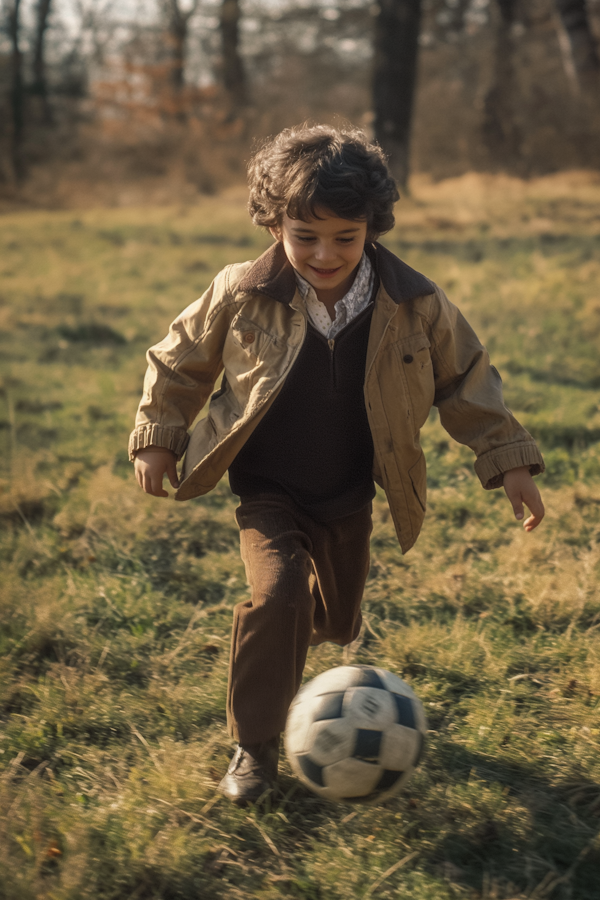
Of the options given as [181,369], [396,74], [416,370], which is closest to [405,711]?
[416,370]

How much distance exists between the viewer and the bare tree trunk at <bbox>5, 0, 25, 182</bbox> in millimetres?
20391

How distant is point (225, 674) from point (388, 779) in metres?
0.94

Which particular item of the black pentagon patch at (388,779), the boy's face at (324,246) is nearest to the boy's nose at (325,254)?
the boy's face at (324,246)

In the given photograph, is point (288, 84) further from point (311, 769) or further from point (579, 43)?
point (311, 769)

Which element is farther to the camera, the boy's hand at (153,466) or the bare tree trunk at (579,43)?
the bare tree trunk at (579,43)

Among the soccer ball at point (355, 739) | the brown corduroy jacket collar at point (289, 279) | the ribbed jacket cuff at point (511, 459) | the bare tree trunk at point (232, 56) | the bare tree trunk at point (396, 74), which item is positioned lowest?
the soccer ball at point (355, 739)

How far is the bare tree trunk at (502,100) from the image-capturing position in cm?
1717

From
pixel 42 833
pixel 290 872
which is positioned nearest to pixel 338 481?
pixel 290 872

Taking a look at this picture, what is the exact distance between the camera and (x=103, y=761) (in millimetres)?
2705

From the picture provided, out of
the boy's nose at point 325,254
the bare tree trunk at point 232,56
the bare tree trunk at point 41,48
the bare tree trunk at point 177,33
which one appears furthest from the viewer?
the bare tree trunk at point 41,48

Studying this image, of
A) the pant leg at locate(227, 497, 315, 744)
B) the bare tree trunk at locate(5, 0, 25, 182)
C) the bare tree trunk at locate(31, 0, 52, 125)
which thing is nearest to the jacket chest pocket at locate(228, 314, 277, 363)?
the pant leg at locate(227, 497, 315, 744)

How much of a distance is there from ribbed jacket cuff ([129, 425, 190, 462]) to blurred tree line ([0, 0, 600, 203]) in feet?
39.4

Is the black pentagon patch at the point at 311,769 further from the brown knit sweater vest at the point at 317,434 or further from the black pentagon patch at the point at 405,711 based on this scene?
the brown knit sweater vest at the point at 317,434

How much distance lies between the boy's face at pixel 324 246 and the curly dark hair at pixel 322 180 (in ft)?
0.10
